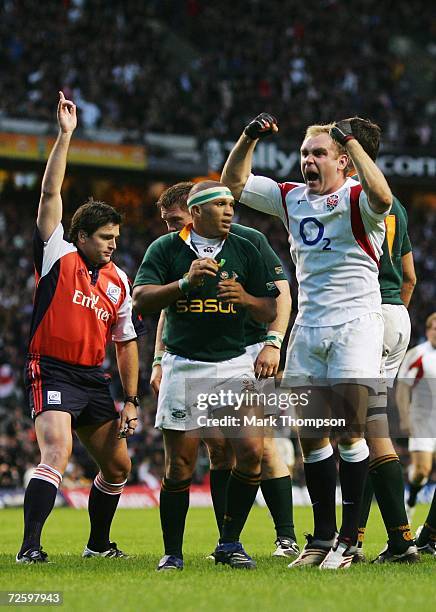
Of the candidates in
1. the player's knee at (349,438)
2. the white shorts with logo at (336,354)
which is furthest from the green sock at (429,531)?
the white shorts with logo at (336,354)

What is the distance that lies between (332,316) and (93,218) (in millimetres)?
1962

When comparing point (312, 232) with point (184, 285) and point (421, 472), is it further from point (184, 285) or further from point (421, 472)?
point (421, 472)

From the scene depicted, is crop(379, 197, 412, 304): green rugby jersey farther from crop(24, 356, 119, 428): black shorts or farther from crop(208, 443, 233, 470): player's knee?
crop(24, 356, 119, 428): black shorts

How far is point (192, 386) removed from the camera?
679 centimetres

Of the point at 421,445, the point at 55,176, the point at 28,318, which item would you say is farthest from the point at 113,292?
the point at 28,318

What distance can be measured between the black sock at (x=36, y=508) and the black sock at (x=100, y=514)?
2.75 ft

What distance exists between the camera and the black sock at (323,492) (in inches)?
273

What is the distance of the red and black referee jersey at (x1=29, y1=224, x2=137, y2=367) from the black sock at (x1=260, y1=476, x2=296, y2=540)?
1605 millimetres

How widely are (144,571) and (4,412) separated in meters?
15.2

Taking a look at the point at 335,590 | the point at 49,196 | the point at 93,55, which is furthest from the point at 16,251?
the point at 335,590

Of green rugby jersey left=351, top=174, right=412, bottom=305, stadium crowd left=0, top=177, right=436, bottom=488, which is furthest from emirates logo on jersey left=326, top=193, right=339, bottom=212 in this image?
stadium crowd left=0, top=177, right=436, bottom=488

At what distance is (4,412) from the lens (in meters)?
21.5

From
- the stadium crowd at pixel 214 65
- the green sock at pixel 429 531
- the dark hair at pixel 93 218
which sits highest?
the stadium crowd at pixel 214 65

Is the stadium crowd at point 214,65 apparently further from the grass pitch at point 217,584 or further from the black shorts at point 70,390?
the grass pitch at point 217,584
